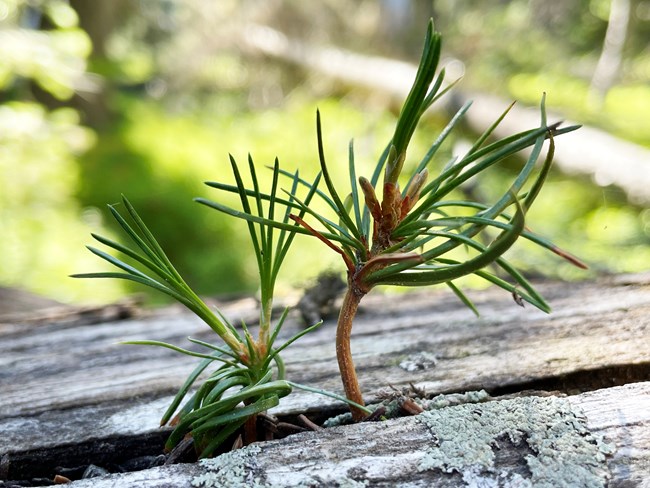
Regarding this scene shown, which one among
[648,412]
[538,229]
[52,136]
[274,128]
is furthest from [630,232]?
[274,128]

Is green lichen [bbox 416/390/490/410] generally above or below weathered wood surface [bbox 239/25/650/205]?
below

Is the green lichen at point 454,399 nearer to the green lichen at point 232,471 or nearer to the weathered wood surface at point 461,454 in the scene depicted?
the weathered wood surface at point 461,454

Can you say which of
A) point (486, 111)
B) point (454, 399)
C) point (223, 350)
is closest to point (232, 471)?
point (223, 350)

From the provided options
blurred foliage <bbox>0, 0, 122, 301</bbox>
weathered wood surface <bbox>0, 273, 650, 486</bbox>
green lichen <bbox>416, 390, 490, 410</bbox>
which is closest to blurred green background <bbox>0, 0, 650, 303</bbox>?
blurred foliage <bbox>0, 0, 122, 301</bbox>

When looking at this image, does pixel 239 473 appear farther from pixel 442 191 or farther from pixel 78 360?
pixel 78 360

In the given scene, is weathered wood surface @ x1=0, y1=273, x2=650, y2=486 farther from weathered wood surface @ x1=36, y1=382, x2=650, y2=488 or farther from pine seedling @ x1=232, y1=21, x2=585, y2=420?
pine seedling @ x1=232, y1=21, x2=585, y2=420

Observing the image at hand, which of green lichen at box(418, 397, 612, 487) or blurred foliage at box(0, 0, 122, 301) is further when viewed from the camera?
blurred foliage at box(0, 0, 122, 301)

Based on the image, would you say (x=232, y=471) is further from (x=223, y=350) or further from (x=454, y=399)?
(x=454, y=399)
